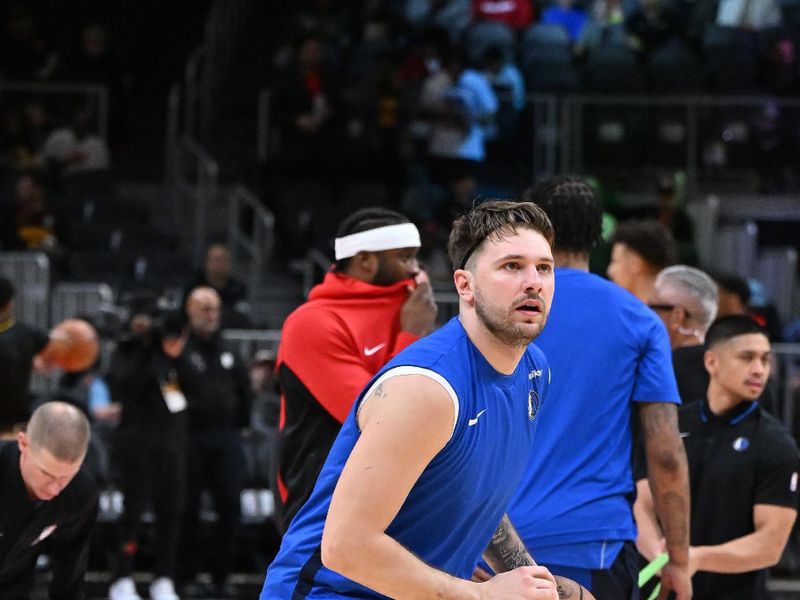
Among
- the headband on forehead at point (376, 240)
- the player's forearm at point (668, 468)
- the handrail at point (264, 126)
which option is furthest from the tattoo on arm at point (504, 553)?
the handrail at point (264, 126)

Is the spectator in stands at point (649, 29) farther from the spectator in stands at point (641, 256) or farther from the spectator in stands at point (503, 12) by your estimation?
the spectator in stands at point (641, 256)

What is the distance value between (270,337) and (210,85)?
218 inches

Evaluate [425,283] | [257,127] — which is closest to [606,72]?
[257,127]

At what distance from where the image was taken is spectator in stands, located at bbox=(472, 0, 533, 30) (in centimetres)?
1504

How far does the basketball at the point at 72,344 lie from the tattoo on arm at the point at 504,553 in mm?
6481

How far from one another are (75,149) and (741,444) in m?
10.2

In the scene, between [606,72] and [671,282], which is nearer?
[671,282]

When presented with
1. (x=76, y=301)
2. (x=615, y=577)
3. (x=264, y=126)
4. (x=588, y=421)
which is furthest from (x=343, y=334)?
(x=264, y=126)

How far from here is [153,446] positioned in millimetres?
9602

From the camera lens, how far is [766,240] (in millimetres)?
14062

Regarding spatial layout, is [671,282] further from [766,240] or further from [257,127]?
[257,127]

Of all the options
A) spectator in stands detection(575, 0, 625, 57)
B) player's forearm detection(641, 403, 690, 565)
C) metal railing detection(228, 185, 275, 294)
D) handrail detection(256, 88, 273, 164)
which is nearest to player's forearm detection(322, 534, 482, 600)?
player's forearm detection(641, 403, 690, 565)

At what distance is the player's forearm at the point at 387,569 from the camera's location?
126 inches

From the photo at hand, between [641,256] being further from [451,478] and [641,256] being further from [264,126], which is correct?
[264,126]
